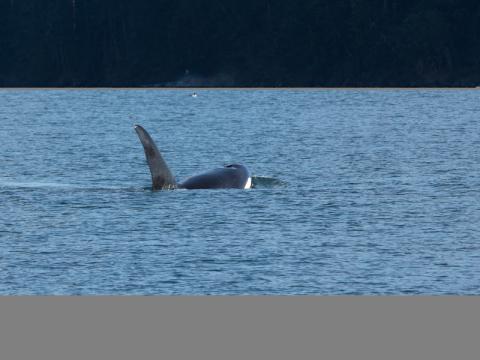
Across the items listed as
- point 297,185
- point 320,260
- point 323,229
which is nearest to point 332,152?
point 297,185

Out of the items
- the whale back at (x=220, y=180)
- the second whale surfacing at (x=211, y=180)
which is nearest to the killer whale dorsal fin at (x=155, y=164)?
the second whale surfacing at (x=211, y=180)

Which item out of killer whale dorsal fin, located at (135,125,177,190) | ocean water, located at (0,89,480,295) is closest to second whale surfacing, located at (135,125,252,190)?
killer whale dorsal fin, located at (135,125,177,190)

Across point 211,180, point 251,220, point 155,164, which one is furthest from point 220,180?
point 251,220

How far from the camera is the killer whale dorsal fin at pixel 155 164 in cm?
4156

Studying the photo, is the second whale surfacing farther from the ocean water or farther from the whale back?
the ocean water

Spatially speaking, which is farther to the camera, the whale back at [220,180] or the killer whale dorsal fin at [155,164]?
the whale back at [220,180]

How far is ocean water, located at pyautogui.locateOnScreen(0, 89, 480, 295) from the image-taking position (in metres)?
29.8

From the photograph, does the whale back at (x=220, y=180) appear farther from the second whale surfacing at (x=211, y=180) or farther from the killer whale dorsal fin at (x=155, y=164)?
the killer whale dorsal fin at (x=155, y=164)

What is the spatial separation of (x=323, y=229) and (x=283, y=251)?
14.7 ft

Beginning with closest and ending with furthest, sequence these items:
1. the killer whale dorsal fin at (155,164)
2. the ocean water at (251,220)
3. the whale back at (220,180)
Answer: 1. the ocean water at (251,220)
2. the killer whale dorsal fin at (155,164)
3. the whale back at (220,180)

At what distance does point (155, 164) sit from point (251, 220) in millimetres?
5048

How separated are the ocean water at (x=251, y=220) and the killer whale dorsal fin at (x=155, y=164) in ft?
2.36

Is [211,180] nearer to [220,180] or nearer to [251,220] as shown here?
[220,180]

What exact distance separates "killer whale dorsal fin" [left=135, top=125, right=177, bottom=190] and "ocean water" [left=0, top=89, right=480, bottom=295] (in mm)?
718
